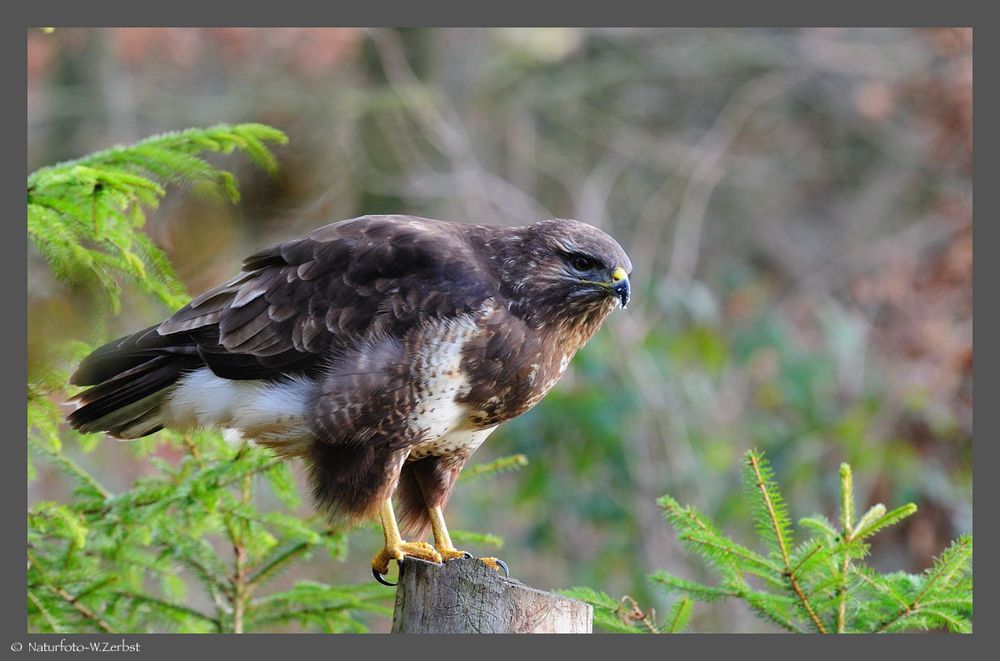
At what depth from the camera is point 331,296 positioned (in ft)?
11.7

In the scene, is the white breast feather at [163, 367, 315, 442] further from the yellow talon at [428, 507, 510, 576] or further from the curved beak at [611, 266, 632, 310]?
the curved beak at [611, 266, 632, 310]

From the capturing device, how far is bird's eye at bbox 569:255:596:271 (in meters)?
3.53

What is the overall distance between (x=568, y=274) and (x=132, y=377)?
1463 millimetres

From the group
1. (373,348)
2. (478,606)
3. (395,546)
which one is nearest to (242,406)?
(373,348)

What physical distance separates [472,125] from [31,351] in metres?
6.01

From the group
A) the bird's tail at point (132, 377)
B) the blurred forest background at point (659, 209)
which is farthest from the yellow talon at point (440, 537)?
the blurred forest background at point (659, 209)

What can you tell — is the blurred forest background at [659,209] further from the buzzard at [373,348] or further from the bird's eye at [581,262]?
the bird's eye at [581,262]

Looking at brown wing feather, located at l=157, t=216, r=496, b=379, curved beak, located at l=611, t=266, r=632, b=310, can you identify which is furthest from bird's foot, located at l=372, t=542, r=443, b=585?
curved beak, located at l=611, t=266, r=632, b=310

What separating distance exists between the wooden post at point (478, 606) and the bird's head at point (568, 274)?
833 mm

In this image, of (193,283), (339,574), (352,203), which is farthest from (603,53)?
(193,283)

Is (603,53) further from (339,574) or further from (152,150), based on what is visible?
(152,150)

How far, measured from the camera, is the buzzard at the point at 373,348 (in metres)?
3.42

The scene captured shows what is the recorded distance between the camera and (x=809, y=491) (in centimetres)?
719

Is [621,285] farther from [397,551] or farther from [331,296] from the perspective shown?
[397,551]
